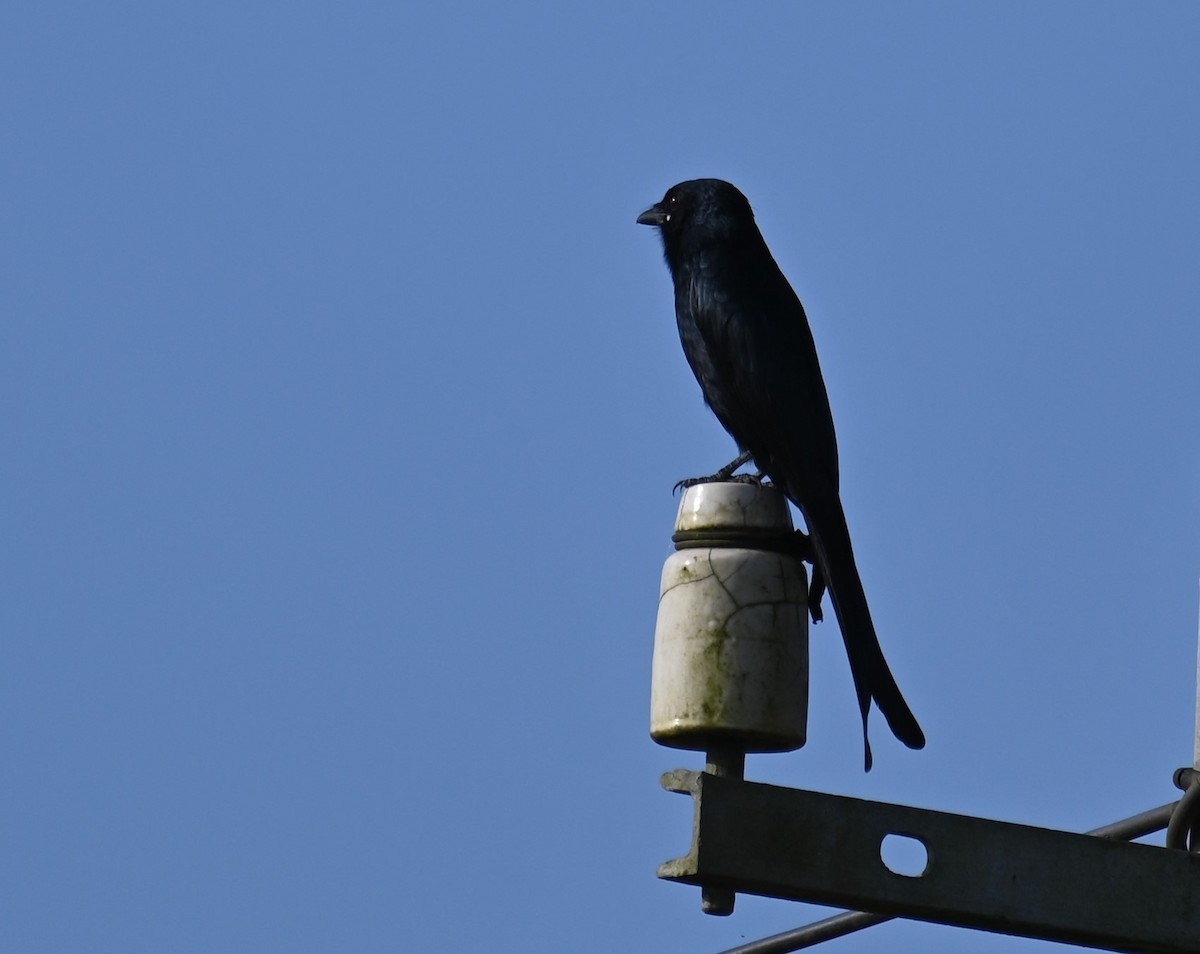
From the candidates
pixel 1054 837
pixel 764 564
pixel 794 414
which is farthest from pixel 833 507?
pixel 1054 837

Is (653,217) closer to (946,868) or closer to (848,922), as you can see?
(848,922)

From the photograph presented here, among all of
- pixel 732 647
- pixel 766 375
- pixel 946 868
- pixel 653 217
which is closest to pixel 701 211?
pixel 653 217

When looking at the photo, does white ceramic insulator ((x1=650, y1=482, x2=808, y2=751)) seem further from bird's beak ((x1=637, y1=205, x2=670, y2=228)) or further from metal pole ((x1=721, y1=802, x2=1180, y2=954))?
bird's beak ((x1=637, y1=205, x2=670, y2=228))

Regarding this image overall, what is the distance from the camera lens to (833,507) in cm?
480

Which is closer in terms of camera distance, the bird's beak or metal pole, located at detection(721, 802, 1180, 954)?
metal pole, located at detection(721, 802, 1180, 954)

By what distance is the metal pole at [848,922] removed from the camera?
3.29 metres

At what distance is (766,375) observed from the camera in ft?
18.5

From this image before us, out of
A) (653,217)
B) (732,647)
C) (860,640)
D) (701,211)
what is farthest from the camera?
(653,217)

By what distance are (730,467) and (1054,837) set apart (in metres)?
2.54

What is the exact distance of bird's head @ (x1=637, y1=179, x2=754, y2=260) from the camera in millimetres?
6398

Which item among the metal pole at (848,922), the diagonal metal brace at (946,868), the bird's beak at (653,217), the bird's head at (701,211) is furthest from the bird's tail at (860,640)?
the bird's beak at (653,217)

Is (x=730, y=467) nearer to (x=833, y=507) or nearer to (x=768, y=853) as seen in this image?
(x=833, y=507)

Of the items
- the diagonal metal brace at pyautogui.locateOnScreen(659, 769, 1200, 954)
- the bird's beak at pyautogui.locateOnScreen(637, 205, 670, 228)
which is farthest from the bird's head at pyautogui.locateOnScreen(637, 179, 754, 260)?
the diagonal metal brace at pyautogui.locateOnScreen(659, 769, 1200, 954)

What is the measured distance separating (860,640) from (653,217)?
118 inches
